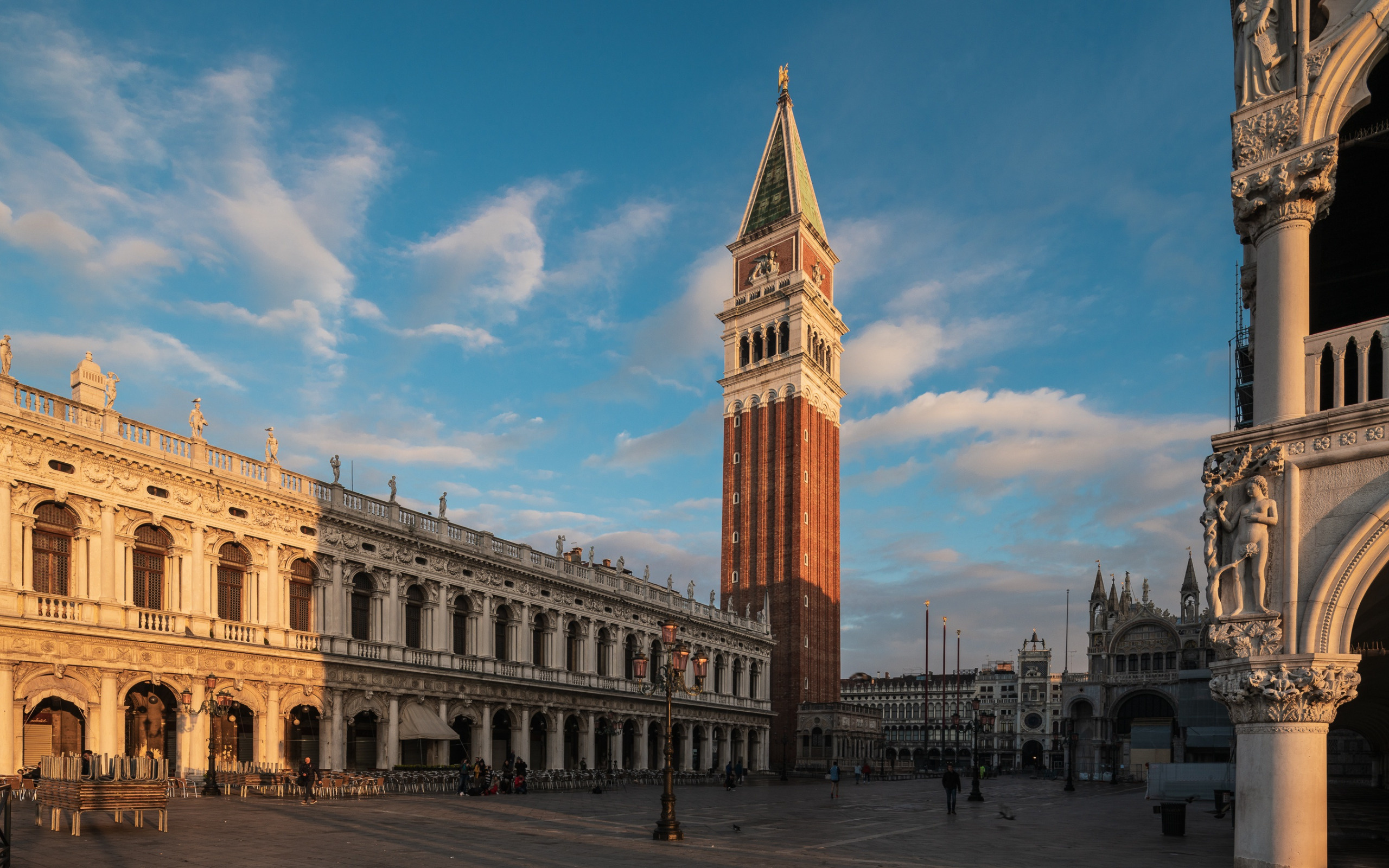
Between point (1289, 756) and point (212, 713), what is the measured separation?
93.5ft

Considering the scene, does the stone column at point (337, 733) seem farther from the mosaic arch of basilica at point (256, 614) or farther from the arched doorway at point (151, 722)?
the arched doorway at point (151, 722)

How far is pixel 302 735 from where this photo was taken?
118 feet

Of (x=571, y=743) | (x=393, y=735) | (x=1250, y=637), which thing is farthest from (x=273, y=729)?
(x=1250, y=637)

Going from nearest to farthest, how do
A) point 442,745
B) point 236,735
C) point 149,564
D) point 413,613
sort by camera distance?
point 149,564 < point 236,735 < point 413,613 < point 442,745

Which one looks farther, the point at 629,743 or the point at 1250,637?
the point at 629,743

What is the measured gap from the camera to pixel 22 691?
2709cm

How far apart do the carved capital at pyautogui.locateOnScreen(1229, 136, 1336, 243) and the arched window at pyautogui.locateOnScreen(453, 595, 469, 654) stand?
3719 centimetres

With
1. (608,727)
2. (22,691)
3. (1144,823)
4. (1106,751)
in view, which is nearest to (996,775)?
(1106,751)

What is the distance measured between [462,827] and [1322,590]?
58.6ft

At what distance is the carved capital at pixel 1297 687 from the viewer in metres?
10.8

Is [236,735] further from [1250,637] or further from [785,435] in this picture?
[785,435]

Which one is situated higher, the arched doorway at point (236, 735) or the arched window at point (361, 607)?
the arched window at point (361, 607)

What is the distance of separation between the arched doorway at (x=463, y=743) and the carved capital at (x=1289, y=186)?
3840cm

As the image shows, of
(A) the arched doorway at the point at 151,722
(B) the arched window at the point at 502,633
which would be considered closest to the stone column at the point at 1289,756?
(A) the arched doorway at the point at 151,722
